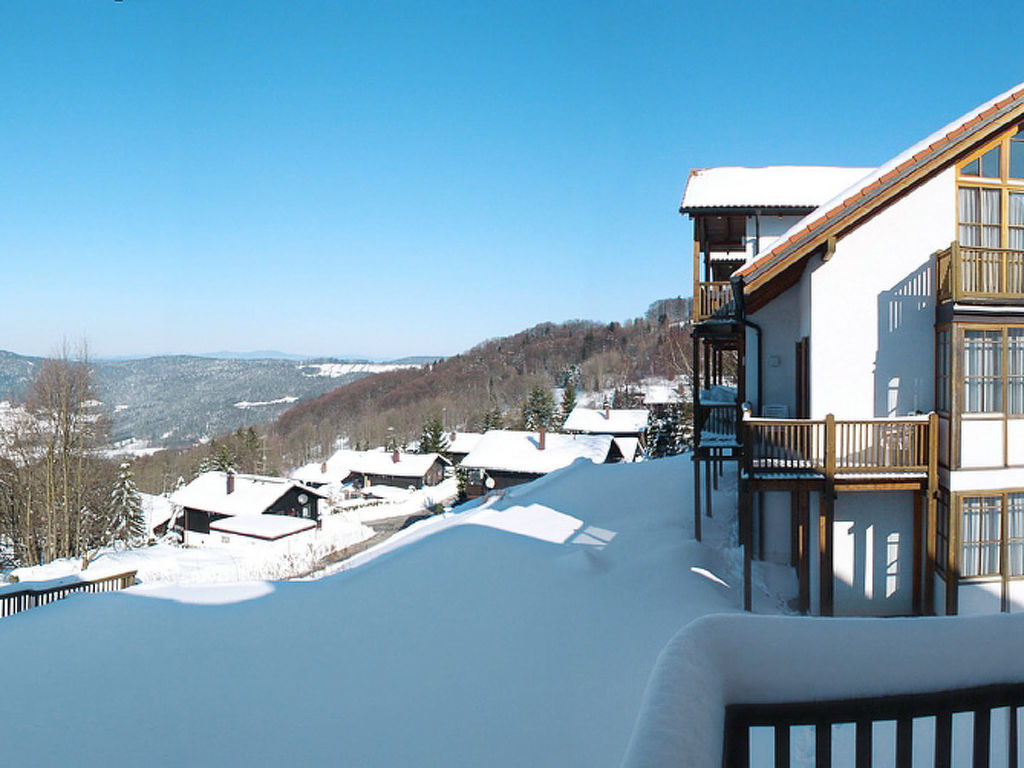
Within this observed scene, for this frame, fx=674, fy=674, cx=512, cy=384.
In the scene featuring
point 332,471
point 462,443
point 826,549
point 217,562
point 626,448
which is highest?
point 826,549

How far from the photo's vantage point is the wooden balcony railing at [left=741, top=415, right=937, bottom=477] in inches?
372

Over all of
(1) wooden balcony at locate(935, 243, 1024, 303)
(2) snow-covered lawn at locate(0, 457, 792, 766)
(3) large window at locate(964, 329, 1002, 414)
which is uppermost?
(1) wooden balcony at locate(935, 243, 1024, 303)

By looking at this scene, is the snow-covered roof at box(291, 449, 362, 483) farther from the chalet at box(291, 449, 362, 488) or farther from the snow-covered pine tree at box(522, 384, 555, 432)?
the snow-covered pine tree at box(522, 384, 555, 432)

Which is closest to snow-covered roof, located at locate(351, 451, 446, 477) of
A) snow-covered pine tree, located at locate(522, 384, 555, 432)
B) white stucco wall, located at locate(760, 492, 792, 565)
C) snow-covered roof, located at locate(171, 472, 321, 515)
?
snow-covered pine tree, located at locate(522, 384, 555, 432)

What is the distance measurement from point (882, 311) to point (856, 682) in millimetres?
9817

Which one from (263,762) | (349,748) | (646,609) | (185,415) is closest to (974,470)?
(646,609)

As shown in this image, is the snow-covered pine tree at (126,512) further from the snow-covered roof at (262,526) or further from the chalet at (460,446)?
the chalet at (460,446)

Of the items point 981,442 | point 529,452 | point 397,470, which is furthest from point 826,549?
point 397,470

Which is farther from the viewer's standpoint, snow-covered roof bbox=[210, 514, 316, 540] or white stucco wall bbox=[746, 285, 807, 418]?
snow-covered roof bbox=[210, 514, 316, 540]

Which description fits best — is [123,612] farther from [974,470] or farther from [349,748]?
[974,470]

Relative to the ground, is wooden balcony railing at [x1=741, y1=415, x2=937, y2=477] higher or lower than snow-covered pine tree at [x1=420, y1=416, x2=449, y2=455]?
higher

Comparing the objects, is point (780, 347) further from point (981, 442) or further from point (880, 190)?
point (981, 442)

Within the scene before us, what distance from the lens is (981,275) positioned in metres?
9.66

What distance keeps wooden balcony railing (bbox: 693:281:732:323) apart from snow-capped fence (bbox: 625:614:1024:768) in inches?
463
